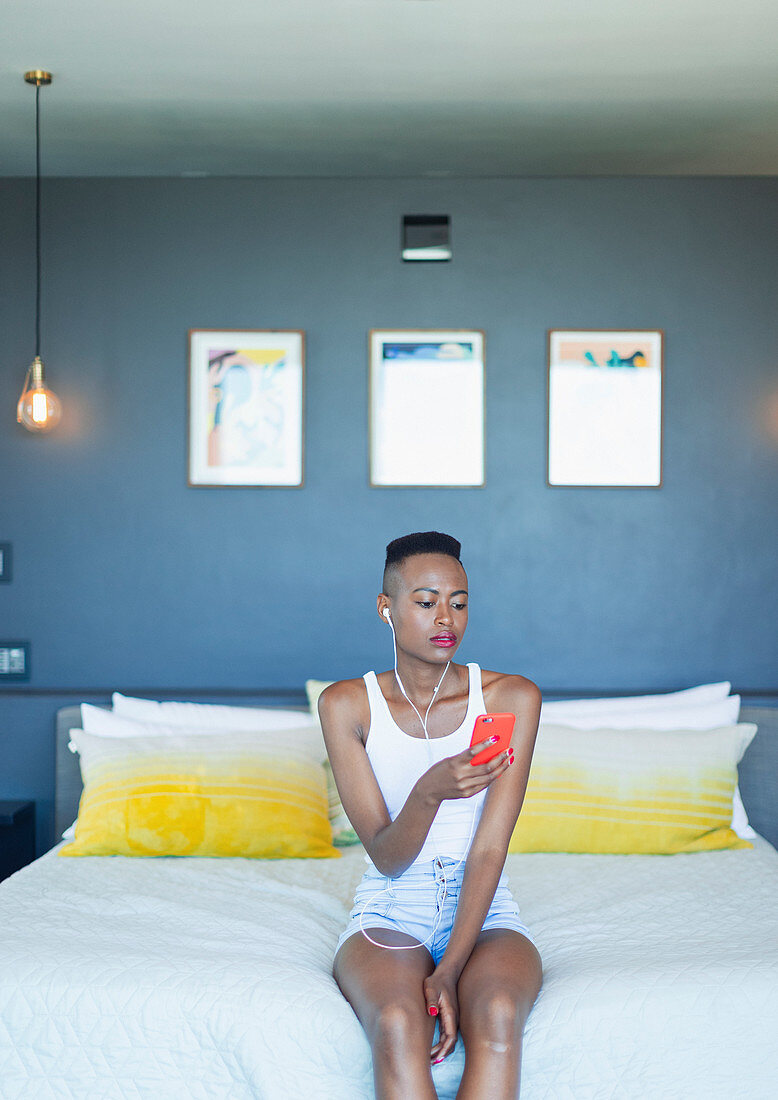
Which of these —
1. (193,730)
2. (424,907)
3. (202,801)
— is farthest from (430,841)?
(193,730)

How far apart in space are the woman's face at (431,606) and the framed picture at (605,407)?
54.0 inches

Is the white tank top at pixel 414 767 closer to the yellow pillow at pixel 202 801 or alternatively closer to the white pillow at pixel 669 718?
the yellow pillow at pixel 202 801

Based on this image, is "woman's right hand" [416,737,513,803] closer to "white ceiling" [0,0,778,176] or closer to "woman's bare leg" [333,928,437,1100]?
"woman's bare leg" [333,928,437,1100]

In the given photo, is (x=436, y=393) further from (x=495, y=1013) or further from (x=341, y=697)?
(x=495, y=1013)

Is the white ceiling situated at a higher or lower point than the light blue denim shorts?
higher

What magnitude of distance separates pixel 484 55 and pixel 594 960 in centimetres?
229

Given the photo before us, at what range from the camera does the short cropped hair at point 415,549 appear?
86.8 inches

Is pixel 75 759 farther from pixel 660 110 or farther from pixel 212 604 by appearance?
pixel 660 110

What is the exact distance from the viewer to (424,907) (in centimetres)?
208

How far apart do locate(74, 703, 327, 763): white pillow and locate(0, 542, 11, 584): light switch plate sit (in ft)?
1.80

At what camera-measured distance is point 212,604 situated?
348 cm

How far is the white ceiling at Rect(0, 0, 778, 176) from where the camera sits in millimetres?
2639

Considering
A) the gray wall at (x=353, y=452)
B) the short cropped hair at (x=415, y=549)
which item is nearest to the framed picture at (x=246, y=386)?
the gray wall at (x=353, y=452)

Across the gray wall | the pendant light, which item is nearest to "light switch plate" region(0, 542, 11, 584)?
the gray wall
